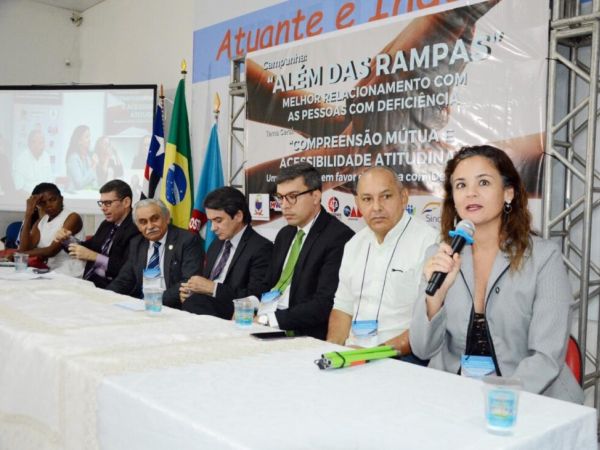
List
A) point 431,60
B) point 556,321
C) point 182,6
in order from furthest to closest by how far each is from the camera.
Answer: point 182,6 < point 431,60 < point 556,321

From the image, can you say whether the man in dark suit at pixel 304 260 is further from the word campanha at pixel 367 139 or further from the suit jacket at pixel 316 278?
the word campanha at pixel 367 139

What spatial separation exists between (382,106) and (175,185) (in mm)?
2402

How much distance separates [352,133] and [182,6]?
3080 mm

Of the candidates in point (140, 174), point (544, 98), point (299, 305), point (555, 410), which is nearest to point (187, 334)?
point (299, 305)

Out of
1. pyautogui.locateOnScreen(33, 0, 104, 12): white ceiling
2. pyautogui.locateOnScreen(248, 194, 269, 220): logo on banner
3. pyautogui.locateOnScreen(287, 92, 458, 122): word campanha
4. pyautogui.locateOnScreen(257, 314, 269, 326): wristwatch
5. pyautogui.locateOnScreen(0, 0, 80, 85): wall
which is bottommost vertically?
pyautogui.locateOnScreen(257, 314, 269, 326): wristwatch

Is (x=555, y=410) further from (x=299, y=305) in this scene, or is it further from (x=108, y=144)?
(x=108, y=144)

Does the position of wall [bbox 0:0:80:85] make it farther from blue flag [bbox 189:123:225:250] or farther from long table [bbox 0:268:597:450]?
long table [bbox 0:268:597:450]

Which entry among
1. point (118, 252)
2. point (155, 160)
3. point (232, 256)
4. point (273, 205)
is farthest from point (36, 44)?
point (232, 256)

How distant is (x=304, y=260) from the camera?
104 inches

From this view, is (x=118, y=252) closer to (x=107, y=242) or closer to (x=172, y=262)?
(x=107, y=242)

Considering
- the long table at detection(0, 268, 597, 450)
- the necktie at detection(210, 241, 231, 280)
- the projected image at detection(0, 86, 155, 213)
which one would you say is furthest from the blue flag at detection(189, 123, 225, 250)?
the long table at detection(0, 268, 597, 450)

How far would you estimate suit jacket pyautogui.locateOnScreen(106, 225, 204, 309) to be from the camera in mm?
3266

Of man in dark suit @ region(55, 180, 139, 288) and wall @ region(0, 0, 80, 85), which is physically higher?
wall @ region(0, 0, 80, 85)

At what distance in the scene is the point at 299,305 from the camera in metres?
2.51
